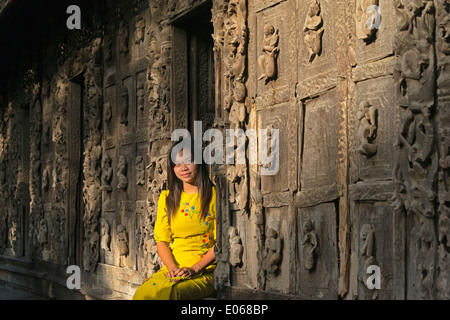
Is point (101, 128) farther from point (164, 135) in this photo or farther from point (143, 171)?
point (164, 135)

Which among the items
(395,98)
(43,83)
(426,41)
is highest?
(43,83)

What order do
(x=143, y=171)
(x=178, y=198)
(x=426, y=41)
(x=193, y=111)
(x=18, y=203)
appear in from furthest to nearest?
(x=18, y=203) < (x=143, y=171) < (x=193, y=111) < (x=178, y=198) < (x=426, y=41)

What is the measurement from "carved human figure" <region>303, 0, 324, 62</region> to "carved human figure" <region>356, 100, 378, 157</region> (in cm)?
68

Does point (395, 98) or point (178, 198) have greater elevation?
point (395, 98)

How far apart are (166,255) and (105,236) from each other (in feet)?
9.78

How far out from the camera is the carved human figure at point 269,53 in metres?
4.99

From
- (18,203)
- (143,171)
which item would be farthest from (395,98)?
(18,203)

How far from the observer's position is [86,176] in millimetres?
8953

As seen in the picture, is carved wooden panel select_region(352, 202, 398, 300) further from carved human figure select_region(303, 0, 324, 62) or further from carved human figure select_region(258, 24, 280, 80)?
carved human figure select_region(258, 24, 280, 80)

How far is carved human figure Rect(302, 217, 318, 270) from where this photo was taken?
4527 millimetres

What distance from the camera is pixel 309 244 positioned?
459 cm

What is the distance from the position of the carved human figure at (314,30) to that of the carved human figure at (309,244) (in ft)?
3.62

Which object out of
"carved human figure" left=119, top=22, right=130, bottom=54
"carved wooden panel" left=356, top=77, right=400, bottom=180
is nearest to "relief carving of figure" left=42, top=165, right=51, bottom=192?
"carved human figure" left=119, top=22, right=130, bottom=54

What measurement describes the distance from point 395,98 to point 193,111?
3135 millimetres
